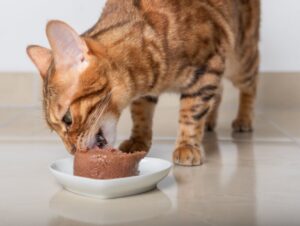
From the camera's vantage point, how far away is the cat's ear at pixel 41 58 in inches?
67.0

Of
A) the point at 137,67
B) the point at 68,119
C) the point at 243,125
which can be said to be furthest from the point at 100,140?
the point at 243,125

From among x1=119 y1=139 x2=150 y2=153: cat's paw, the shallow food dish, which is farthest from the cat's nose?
x1=119 y1=139 x2=150 y2=153: cat's paw

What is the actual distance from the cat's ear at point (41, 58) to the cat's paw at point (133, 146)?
44 centimetres

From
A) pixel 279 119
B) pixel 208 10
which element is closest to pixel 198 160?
pixel 208 10

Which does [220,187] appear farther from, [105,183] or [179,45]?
[179,45]

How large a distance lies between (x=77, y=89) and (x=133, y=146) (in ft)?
1.71

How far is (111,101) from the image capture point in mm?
1626

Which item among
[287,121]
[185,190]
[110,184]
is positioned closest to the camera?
[110,184]

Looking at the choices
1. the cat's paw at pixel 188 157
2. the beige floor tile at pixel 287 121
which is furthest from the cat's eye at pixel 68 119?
the beige floor tile at pixel 287 121

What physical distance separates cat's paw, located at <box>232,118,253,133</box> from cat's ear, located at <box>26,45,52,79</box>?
3.31 feet

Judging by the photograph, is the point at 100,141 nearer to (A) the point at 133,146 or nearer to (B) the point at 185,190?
(B) the point at 185,190

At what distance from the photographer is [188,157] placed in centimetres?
180

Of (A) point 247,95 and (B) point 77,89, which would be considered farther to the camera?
(A) point 247,95

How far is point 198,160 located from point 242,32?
2.32 ft
